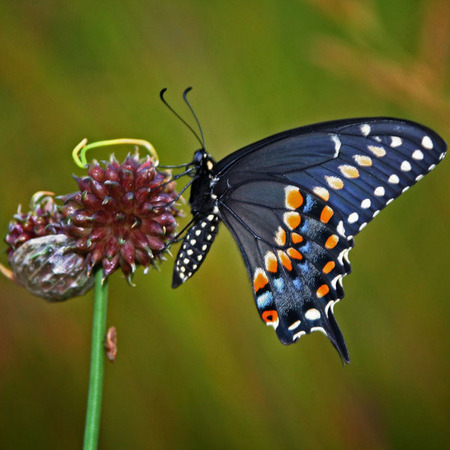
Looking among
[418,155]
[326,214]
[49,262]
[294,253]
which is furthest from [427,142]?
[49,262]

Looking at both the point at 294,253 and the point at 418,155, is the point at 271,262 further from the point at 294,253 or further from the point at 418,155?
the point at 418,155

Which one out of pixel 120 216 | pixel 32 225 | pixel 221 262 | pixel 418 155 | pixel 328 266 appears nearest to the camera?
pixel 120 216

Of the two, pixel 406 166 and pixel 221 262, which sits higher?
pixel 221 262

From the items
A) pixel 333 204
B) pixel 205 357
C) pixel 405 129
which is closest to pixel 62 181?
pixel 205 357

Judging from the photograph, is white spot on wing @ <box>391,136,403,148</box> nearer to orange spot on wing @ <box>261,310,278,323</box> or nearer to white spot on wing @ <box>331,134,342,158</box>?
white spot on wing @ <box>331,134,342,158</box>

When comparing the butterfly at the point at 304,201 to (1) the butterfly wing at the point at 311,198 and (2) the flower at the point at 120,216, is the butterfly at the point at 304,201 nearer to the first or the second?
(1) the butterfly wing at the point at 311,198

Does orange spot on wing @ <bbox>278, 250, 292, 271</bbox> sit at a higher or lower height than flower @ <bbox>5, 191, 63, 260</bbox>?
lower

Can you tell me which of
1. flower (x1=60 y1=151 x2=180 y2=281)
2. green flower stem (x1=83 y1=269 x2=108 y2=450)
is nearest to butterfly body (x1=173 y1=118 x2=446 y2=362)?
flower (x1=60 y1=151 x2=180 y2=281)
